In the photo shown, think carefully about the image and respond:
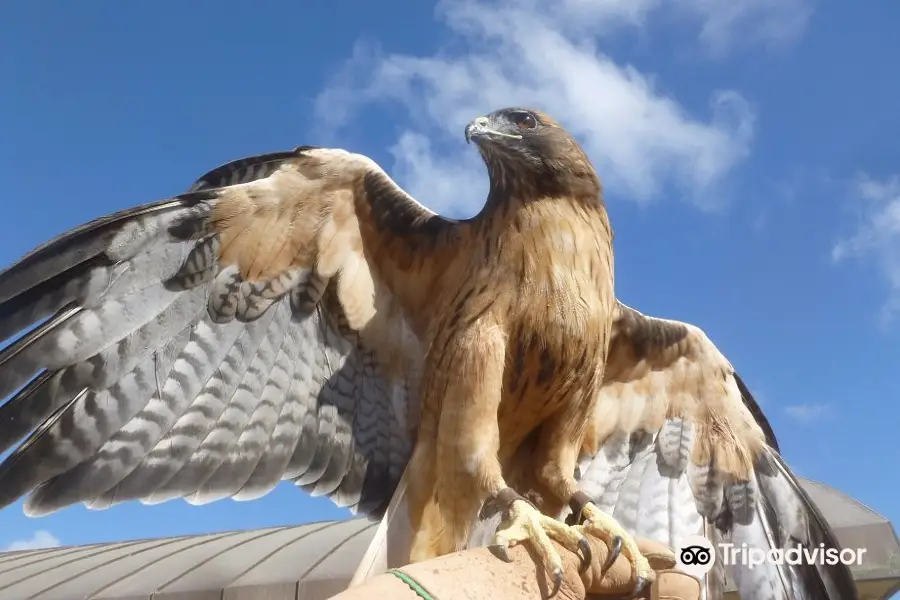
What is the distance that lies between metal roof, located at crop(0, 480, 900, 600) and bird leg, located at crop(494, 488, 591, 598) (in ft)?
24.4

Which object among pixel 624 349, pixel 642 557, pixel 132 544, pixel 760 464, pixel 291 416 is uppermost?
pixel 132 544

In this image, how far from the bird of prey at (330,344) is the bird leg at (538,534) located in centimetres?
1

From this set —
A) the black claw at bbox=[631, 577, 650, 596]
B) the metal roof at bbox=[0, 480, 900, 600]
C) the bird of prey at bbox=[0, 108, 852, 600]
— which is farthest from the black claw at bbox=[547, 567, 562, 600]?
the metal roof at bbox=[0, 480, 900, 600]

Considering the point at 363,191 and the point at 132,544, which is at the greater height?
the point at 132,544

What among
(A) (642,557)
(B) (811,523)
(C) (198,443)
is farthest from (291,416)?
(B) (811,523)

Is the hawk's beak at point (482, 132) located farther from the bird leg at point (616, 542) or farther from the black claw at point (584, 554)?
the black claw at point (584, 554)

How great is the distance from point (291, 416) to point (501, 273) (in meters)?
1.45

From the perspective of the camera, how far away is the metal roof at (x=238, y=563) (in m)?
9.40

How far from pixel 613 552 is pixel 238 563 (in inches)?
387

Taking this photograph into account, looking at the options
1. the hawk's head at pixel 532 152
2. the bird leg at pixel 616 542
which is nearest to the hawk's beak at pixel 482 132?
the hawk's head at pixel 532 152

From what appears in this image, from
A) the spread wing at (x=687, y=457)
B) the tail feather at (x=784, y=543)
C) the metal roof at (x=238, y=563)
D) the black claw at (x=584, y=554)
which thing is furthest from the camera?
the metal roof at (x=238, y=563)

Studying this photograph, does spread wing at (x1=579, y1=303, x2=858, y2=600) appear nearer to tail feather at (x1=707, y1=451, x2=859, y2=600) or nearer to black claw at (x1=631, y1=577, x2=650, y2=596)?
tail feather at (x1=707, y1=451, x2=859, y2=600)

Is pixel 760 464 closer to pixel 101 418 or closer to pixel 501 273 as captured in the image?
pixel 501 273

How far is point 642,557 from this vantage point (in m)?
3.38
